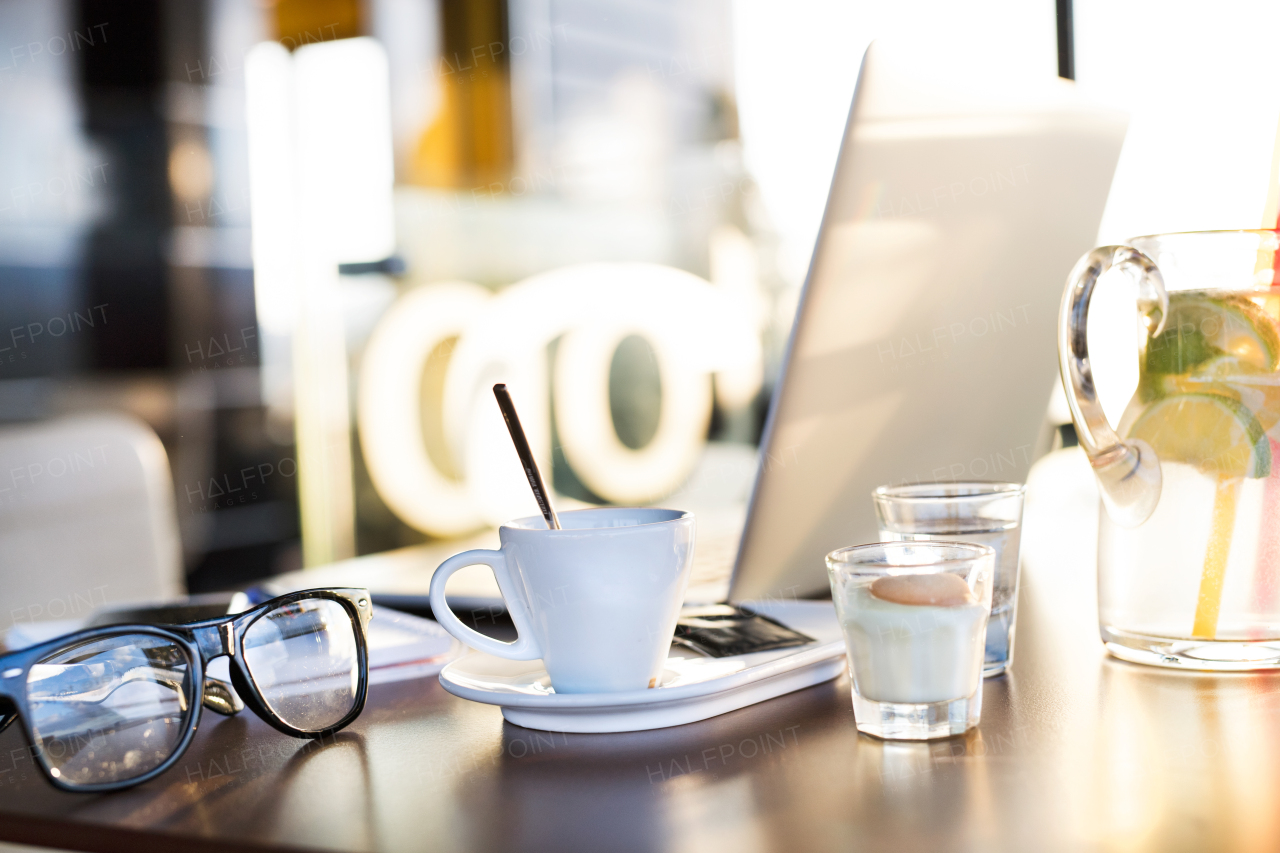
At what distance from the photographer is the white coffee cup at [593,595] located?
0.54 m

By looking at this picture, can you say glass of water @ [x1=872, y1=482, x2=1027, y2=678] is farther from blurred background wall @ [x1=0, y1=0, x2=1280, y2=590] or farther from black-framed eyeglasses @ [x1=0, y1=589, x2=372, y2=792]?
blurred background wall @ [x1=0, y1=0, x2=1280, y2=590]

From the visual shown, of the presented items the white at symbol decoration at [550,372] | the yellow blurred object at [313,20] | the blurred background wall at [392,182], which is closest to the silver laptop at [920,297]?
the blurred background wall at [392,182]

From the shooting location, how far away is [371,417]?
412cm

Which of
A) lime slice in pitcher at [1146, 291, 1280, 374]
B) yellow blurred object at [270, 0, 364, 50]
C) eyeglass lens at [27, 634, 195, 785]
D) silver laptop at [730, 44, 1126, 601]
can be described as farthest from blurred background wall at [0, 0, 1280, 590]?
eyeglass lens at [27, 634, 195, 785]

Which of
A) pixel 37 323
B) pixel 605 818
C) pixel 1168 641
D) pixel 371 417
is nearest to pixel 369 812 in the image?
pixel 605 818

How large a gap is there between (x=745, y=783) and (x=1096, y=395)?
322 mm

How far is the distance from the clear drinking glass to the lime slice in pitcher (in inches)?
7.7

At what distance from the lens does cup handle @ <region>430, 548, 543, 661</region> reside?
58 cm

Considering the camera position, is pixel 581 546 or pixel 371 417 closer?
pixel 581 546

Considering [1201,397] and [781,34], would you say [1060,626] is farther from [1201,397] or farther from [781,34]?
[781,34]

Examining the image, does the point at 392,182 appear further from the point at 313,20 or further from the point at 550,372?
the point at 550,372

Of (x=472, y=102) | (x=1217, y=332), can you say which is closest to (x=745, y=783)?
(x=1217, y=332)

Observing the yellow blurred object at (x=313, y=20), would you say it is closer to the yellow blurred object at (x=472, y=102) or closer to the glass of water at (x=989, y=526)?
the yellow blurred object at (x=472, y=102)

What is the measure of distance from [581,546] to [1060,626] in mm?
434
